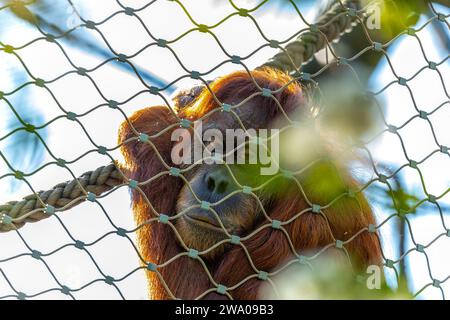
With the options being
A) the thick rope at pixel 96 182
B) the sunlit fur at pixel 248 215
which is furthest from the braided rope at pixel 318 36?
the sunlit fur at pixel 248 215

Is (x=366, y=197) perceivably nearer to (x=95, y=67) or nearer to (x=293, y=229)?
(x=293, y=229)

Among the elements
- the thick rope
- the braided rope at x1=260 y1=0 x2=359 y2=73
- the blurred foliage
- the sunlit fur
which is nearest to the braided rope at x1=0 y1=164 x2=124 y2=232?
the thick rope

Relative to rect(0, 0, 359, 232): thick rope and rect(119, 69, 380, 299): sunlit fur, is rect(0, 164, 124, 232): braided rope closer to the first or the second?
rect(0, 0, 359, 232): thick rope

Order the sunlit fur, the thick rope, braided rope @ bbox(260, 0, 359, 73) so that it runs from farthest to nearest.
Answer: braided rope @ bbox(260, 0, 359, 73)
the sunlit fur
the thick rope

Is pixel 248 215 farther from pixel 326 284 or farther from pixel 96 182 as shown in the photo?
pixel 326 284

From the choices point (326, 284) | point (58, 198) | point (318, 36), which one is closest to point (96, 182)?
point (58, 198)

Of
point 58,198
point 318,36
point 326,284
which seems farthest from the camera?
point 318,36
